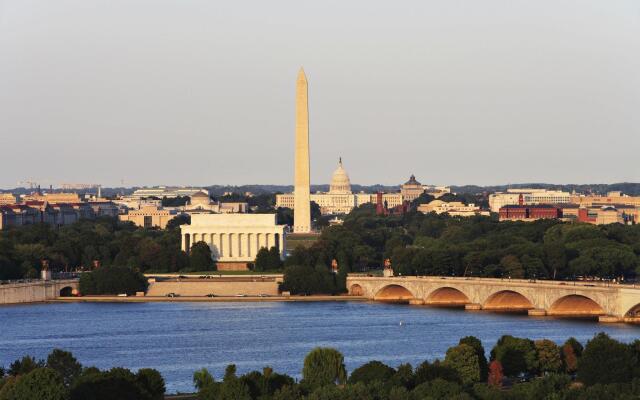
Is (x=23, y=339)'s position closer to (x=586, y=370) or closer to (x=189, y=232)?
(x=586, y=370)

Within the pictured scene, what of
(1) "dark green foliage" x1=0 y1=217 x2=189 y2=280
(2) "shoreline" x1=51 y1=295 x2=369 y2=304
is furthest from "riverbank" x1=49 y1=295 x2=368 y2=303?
(1) "dark green foliage" x1=0 y1=217 x2=189 y2=280

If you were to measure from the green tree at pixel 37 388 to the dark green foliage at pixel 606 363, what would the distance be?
52.4 feet

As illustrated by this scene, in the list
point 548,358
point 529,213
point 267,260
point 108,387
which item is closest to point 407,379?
point 548,358

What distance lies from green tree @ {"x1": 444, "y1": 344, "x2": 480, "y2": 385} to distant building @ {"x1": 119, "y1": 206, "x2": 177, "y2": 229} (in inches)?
5110

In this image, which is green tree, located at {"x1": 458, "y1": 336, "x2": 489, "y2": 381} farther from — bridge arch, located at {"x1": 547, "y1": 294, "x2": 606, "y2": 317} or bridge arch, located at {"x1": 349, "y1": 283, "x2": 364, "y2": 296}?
bridge arch, located at {"x1": 349, "y1": 283, "x2": 364, "y2": 296}

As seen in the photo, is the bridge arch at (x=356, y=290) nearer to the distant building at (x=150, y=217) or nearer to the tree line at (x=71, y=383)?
the tree line at (x=71, y=383)

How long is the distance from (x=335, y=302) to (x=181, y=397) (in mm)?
44056

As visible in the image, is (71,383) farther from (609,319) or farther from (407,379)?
(609,319)

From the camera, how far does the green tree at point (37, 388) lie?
46250 millimetres

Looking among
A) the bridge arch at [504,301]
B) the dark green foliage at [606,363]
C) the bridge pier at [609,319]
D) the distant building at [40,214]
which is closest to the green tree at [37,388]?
the dark green foliage at [606,363]

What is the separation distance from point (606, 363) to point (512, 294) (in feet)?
113

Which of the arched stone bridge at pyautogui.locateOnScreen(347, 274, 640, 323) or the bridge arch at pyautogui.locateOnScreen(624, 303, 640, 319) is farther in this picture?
the arched stone bridge at pyautogui.locateOnScreen(347, 274, 640, 323)

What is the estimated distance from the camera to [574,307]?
83.7 m

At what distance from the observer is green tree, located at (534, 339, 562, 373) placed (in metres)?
58.4
